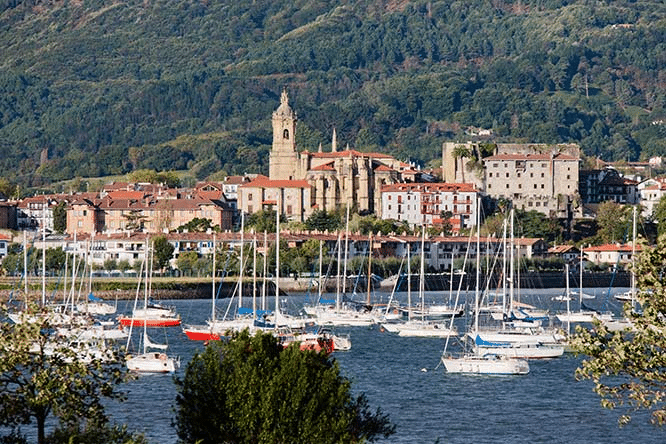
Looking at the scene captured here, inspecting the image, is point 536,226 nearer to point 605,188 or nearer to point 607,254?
point 607,254

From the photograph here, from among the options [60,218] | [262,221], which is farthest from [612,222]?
[60,218]

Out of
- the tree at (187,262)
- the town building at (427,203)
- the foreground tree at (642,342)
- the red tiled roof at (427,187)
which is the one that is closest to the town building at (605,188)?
the red tiled roof at (427,187)

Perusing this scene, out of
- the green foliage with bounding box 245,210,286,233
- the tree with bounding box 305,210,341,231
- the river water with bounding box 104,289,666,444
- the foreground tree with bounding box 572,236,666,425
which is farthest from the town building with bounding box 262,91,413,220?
the foreground tree with bounding box 572,236,666,425

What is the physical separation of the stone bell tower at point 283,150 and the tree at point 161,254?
34628 mm

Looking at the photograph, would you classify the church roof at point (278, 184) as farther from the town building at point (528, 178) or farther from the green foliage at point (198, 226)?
the town building at point (528, 178)

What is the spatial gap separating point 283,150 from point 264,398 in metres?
113

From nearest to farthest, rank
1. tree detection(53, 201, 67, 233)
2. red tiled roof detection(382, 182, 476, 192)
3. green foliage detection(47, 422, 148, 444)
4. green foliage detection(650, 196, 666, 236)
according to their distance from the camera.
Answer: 1. green foliage detection(47, 422, 148, 444)
2. green foliage detection(650, 196, 666, 236)
3. tree detection(53, 201, 67, 233)
4. red tiled roof detection(382, 182, 476, 192)

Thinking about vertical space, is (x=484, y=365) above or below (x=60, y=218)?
below

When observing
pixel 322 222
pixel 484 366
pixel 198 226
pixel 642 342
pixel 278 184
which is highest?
pixel 278 184

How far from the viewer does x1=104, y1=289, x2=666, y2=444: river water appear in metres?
38.4

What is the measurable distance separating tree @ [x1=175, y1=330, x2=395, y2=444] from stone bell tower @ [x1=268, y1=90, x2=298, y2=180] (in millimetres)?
106924

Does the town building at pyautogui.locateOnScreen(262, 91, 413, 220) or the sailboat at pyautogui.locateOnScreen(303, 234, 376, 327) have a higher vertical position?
the town building at pyautogui.locateOnScreen(262, 91, 413, 220)

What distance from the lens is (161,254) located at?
98812 millimetres

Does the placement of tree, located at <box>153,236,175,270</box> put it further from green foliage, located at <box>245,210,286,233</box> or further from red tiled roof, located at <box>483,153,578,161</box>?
red tiled roof, located at <box>483,153,578,161</box>
